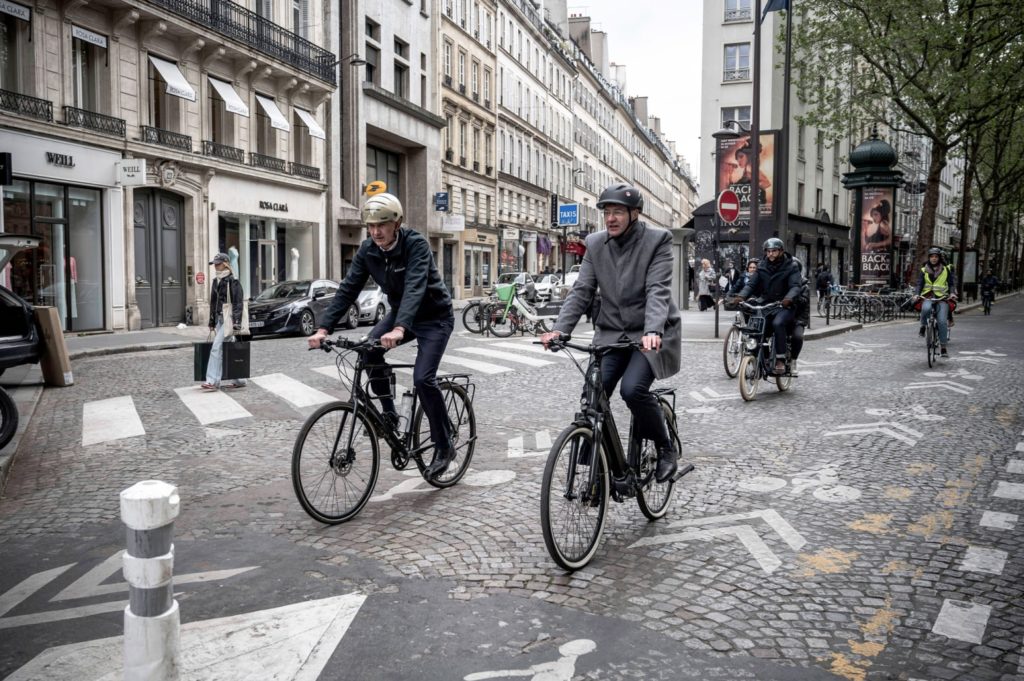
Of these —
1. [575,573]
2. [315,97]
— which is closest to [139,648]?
[575,573]

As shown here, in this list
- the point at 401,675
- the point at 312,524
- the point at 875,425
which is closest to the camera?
the point at 401,675

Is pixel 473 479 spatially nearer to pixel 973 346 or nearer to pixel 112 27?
pixel 973 346

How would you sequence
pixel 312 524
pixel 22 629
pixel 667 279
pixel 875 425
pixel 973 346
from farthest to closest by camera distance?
pixel 973 346, pixel 875 425, pixel 312 524, pixel 667 279, pixel 22 629

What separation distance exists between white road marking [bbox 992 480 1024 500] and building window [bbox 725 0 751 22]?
4121cm

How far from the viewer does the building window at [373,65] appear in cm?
3875

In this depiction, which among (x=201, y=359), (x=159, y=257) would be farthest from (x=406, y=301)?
(x=159, y=257)

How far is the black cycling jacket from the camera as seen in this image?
5734 mm

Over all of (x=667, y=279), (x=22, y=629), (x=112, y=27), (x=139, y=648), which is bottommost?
(x=22, y=629)

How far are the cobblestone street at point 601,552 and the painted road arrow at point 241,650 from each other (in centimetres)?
10

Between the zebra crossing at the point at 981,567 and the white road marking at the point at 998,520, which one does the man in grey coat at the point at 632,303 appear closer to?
the zebra crossing at the point at 981,567

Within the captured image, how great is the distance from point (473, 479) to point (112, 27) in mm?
20432

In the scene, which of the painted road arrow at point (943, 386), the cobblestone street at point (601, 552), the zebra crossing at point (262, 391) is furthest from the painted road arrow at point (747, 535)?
the painted road arrow at point (943, 386)

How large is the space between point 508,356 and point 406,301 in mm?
10595

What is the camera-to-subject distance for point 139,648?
2.82 m
